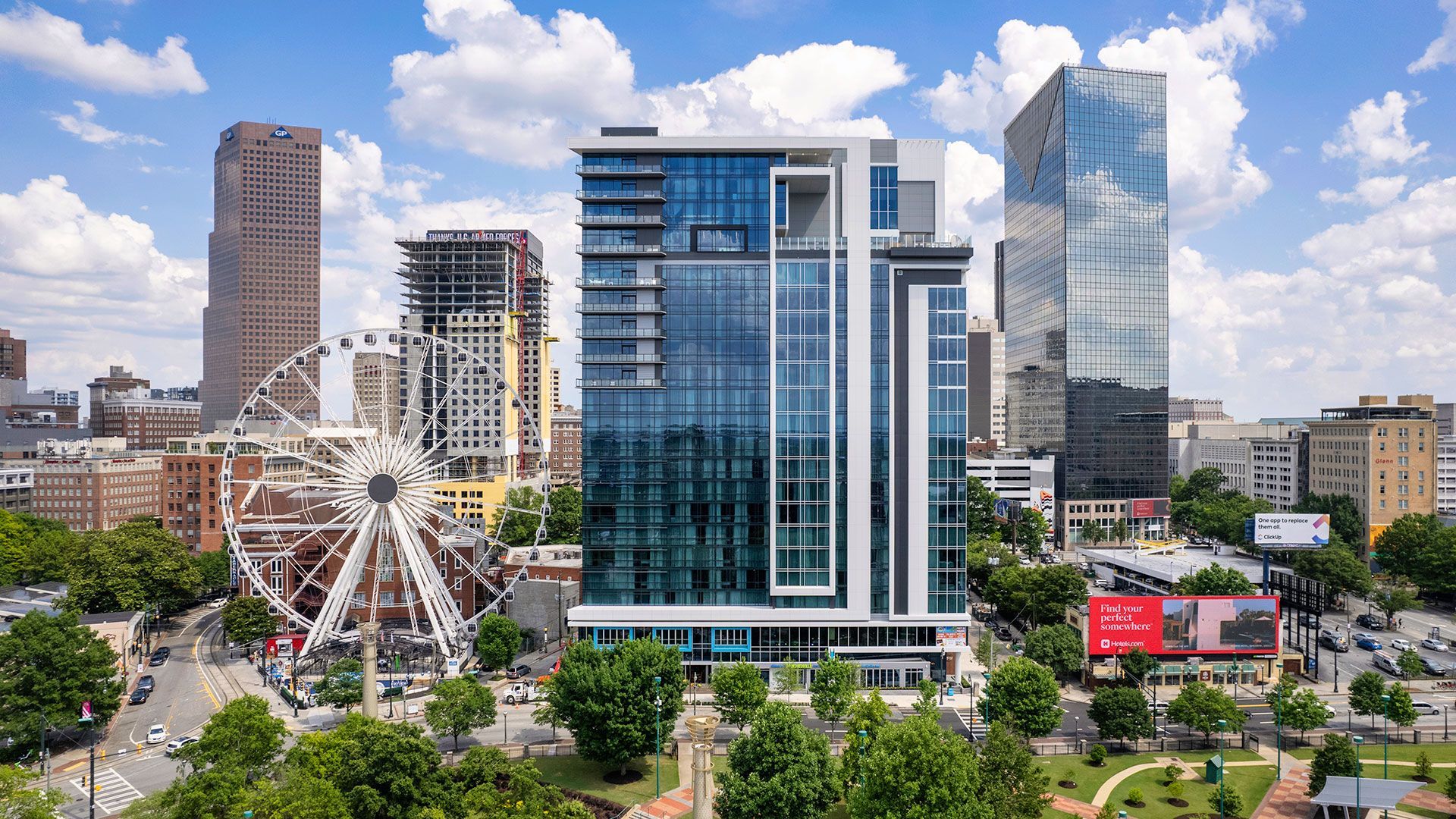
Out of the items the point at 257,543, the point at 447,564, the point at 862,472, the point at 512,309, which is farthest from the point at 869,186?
the point at 512,309

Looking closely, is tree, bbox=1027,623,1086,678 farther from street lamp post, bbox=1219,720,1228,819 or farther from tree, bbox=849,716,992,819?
tree, bbox=849,716,992,819

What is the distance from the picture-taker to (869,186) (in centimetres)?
7750

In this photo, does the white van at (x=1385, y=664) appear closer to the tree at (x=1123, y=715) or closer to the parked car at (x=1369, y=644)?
the parked car at (x=1369, y=644)

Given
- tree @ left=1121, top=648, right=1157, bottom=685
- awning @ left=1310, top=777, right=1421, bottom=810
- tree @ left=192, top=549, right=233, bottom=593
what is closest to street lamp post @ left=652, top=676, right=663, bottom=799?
awning @ left=1310, top=777, right=1421, bottom=810

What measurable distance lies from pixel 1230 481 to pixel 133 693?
20679 cm

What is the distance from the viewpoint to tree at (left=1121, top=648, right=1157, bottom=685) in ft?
233

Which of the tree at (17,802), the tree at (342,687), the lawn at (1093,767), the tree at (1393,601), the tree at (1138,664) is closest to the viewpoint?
the tree at (17,802)

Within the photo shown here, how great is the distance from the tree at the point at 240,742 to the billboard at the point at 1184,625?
2533 inches

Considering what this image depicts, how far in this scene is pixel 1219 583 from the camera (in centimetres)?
8319

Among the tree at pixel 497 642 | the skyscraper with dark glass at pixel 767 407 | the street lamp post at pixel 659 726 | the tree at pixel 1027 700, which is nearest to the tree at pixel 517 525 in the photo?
the tree at pixel 497 642

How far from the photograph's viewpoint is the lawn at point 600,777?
2165 inches

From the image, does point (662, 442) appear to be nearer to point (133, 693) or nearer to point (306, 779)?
point (306, 779)

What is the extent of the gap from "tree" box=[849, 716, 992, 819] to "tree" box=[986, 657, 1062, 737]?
55.2ft

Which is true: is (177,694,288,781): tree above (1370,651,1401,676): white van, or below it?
above
